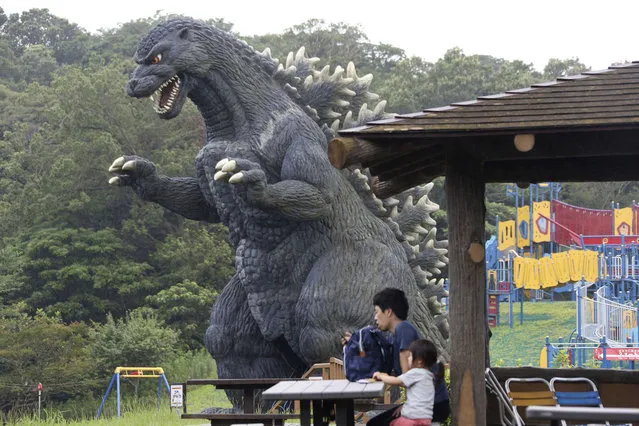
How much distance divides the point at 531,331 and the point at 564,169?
2464 cm

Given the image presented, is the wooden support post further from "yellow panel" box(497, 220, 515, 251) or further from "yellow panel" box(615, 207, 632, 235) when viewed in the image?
"yellow panel" box(497, 220, 515, 251)

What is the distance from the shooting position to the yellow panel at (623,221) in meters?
28.2

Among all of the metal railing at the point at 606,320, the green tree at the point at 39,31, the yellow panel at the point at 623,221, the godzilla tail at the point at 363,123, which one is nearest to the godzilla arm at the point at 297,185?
the godzilla tail at the point at 363,123

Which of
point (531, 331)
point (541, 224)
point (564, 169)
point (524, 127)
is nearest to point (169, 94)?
point (564, 169)

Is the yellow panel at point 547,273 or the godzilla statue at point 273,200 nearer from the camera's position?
the godzilla statue at point 273,200

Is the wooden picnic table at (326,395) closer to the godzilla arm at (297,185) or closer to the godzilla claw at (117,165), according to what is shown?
the godzilla arm at (297,185)

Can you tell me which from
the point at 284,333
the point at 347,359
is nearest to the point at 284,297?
the point at 284,333

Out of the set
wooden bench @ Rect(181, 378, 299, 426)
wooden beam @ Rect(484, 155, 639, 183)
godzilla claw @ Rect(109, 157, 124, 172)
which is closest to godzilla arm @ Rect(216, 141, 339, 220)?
godzilla claw @ Rect(109, 157, 124, 172)

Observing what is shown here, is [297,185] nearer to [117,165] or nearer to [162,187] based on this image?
[162,187]

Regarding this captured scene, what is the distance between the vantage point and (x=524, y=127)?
5.63m

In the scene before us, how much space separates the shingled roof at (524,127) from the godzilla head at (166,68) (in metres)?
3.21

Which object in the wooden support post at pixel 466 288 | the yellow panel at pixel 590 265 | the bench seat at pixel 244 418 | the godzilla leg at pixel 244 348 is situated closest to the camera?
the wooden support post at pixel 466 288

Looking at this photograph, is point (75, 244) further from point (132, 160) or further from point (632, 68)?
point (632, 68)

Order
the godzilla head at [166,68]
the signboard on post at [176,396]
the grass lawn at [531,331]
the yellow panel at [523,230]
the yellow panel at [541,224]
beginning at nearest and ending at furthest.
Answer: the godzilla head at [166,68]
the signboard on post at [176,396]
the grass lawn at [531,331]
the yellow panel at [523,230]
the yellow panel at [541,224]
